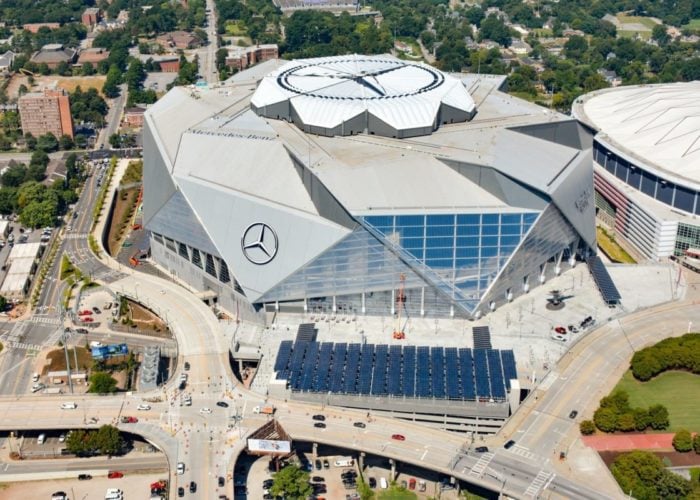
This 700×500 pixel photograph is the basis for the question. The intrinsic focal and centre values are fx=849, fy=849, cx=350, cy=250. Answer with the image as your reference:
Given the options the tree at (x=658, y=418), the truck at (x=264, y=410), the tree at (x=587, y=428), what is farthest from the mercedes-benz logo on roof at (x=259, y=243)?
the tree at (x=658, y=418)

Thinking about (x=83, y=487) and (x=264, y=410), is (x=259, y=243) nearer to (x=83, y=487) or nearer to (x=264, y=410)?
(x=264, y=410)

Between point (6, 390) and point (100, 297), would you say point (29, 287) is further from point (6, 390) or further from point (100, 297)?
point (6, 390)

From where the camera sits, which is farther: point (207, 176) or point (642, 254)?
point (642, 254)

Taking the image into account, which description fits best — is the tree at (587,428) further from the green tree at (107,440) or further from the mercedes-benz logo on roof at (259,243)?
the green tree at (107,440)

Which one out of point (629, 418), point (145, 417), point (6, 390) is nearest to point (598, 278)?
point (629, 418)

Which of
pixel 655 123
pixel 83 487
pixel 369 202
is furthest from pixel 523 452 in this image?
pixel 655 123

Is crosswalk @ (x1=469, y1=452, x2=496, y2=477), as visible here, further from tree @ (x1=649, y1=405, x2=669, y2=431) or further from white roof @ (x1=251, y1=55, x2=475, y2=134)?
white roof @ (x1=251, y1=55, x2=475, y2=134)

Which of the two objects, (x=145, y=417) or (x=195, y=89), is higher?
(x=195, y=89)
